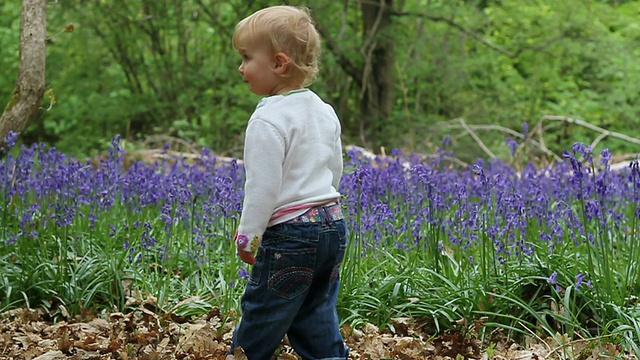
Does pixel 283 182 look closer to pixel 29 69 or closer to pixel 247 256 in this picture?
pixel 247 256

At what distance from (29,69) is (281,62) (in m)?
2.39

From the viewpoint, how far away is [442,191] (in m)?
4.94

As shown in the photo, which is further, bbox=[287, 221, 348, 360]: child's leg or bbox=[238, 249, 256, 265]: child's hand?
bbox=[287, 221, 348, 360]: child's leg

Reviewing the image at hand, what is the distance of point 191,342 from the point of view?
363cm

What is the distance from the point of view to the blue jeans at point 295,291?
296cm

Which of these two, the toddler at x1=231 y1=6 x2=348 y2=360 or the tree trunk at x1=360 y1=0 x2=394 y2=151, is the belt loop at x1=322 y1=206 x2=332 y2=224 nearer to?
the toddler at x1=231 y1=6 x2=348 y2=360

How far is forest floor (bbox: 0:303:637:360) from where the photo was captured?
357cm

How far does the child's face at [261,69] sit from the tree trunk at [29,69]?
2.23 m

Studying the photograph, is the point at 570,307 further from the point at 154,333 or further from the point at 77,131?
the point at 77,131

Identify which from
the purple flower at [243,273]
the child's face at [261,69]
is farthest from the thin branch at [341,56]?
the child's face at [261,69]

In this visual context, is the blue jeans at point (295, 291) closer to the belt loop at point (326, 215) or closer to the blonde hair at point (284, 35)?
the belt loop at point (326, 215)

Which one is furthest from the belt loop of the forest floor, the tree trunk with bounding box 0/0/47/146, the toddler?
the tree trunk with bounding box 0/0/47/146

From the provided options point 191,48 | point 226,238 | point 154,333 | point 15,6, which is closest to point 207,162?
point 226,238

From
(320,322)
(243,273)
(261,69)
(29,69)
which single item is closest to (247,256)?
(320,322)
